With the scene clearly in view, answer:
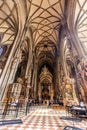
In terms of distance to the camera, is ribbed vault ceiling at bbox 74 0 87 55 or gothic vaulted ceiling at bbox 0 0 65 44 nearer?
ribbed vault ceiling at bbox 74 0 87 55

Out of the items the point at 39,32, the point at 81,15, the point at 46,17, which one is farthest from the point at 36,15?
the point at 81,15

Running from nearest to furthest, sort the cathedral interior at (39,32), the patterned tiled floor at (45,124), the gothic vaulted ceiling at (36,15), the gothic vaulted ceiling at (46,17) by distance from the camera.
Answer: the patterned tiled floor at (45,124) < the cathedral interior at (39,32) < the gothic vaulted ceiling at (36,15) < the gothic vaulted ceiling at (46,17)

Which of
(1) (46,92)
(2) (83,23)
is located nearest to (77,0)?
(2) (83,23)

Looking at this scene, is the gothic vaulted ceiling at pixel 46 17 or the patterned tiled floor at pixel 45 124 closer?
the patterned tiled floor at pixel 45 124

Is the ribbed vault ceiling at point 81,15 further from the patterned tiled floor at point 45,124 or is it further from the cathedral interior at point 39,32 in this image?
the patterned tiled floor at point 45,124

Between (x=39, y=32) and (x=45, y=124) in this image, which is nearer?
(x=45, y=124)

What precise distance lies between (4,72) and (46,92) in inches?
944

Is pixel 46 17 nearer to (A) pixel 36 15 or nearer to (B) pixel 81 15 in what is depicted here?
(A) pixel 36 15

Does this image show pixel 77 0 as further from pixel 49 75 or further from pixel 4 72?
pixel 49 75

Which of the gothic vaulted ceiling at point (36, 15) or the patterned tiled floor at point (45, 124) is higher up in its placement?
the gothic vaulted ceiling at point (36, 15)

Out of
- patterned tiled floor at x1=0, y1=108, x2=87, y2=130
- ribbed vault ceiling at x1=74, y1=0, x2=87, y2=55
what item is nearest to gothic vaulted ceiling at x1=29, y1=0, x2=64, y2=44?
ribbed vault ceiling at x1=74, y1=0, x2=87, y2=55

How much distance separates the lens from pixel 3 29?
496 inches

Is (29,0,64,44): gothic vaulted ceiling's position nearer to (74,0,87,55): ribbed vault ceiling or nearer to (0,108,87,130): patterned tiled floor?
(74,0,87,55): ribbed vault ceiling

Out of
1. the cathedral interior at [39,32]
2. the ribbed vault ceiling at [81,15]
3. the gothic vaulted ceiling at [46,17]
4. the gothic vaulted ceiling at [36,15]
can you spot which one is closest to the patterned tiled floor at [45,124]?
the cathedral interior at [39,32]
